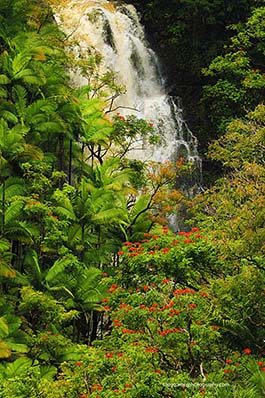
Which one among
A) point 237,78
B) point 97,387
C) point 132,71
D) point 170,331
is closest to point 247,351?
point 170,331

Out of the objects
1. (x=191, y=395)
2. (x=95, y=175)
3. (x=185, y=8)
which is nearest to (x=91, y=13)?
(x=185, y=8)

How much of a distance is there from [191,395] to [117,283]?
345 centimetres

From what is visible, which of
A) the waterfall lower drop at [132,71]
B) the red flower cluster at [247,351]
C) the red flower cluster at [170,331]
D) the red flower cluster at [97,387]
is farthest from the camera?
the waterfall lower drop at [132,71]

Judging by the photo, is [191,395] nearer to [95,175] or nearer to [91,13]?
[95,175]

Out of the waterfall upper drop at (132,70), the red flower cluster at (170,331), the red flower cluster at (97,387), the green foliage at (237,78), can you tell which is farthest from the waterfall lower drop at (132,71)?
the red flower cluster at (97,387)

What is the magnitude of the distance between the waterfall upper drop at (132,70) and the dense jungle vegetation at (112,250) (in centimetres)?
147

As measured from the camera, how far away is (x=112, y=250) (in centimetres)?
1505

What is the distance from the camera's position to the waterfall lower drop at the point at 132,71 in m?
20.3


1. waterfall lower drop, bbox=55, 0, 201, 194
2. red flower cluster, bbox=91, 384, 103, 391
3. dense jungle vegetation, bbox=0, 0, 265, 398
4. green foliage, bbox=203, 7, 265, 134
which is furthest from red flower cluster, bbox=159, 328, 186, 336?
green foliage, bbox=203, 7, 265, 134

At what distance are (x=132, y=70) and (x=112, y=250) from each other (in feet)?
27.9

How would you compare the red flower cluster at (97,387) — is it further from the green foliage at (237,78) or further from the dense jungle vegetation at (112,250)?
the green foliage at (237,78)

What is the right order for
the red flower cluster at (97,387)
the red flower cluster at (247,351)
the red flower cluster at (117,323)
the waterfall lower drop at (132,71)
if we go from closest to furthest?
the red flower cluster at (97,387)
the red flower cluster at (247,351)
the red flower cluster at (117,323)
the waterfall lower drop at (132,71)

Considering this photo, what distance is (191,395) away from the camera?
24.5 ft

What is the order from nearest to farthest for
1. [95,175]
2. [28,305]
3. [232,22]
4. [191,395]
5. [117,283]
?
[191,395] < [117,283] < [28,305] < [95,175] < [232,22]
